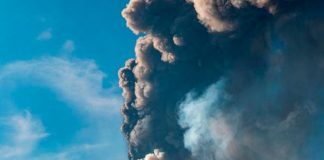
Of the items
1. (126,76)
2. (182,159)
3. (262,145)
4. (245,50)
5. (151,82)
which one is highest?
(126,76)

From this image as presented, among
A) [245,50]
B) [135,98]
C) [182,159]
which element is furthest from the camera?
[135,98]

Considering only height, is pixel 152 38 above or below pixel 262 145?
above

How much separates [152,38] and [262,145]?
28035 millimetres

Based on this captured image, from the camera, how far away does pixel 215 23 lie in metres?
78.4

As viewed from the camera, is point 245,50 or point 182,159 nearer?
point 245,50

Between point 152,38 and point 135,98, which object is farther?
point 135,98

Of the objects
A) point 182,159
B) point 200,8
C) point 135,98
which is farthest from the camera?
point 135,98

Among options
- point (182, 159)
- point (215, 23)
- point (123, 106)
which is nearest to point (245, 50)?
point (215, 23)

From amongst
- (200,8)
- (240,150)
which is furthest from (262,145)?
(200,8)

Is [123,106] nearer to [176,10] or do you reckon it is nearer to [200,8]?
[176,10]

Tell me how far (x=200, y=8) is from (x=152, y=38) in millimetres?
16567

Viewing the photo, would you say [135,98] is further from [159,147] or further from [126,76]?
[159,147]

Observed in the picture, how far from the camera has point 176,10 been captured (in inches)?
3509

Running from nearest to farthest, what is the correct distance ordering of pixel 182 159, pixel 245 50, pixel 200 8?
pixel 200 8, pixel 245 50, pixel 182 159
